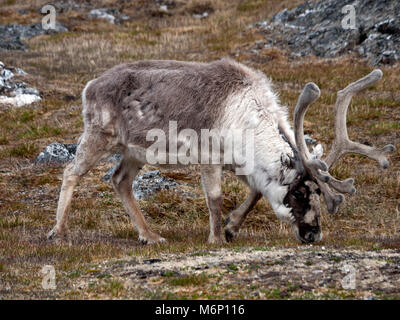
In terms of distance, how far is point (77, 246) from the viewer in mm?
8438

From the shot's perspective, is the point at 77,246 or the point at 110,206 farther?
the point at 110,206

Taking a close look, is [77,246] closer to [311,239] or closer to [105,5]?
[311,239]

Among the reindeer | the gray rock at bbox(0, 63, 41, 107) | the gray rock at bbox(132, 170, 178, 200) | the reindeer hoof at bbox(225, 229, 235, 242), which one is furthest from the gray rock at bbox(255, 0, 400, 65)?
the reindeer hoof at bbox(225, 229, 235, 242)

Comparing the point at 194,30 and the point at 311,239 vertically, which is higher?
the point at 194,30

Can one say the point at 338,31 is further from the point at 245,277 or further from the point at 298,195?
the point at 245,277

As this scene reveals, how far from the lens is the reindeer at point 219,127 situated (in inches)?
312

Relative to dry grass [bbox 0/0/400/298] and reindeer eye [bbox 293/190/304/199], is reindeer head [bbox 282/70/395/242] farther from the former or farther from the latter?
dry grass [bbox 0/0/400/298]

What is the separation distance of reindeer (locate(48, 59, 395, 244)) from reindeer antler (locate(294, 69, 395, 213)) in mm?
12

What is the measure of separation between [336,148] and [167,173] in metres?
5.20

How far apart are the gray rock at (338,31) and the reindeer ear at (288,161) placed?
13.0 m

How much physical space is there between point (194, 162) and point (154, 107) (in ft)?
3.12

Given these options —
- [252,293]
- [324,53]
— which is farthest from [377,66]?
[252,293]

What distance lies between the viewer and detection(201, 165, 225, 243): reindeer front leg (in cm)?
844

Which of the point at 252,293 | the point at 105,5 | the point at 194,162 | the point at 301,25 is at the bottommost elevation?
the point at 252,293
